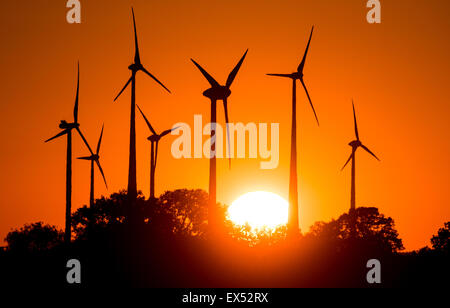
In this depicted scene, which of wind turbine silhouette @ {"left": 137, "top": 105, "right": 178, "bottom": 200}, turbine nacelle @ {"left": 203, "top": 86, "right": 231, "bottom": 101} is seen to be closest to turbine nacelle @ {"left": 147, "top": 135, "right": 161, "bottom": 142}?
wind turbine silhouette @ {"left": 137, "top": 105, "right": 178, "bottom": 200}

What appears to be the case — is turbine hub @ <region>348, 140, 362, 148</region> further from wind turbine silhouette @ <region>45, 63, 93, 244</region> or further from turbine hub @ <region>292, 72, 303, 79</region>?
wind turbine silhouette @ <region>45, 63, 93, 244</region>

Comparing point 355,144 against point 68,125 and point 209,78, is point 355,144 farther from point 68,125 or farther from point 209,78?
point 209,78

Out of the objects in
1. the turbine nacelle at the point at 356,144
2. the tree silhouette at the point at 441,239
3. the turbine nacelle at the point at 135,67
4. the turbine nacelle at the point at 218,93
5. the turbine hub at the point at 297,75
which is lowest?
the tree silhouette at the point at 441,239

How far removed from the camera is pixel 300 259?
103 meters

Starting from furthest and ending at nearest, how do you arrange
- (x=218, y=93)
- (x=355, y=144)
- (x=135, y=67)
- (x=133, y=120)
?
(x=355, y=144) < (x=135, y=67) < (x=133, y=120) < (x=218, y=93)

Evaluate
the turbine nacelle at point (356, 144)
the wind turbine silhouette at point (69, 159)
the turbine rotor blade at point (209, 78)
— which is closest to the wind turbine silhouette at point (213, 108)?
the turbine rotor blade at point (209, 78)

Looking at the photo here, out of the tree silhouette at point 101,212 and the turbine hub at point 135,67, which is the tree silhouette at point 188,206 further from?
the turbine hub at point 135,67

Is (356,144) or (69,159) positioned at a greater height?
(356,144)

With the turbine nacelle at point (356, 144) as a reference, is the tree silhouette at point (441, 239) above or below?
below

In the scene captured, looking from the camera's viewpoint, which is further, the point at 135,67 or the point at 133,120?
the point at 135,67

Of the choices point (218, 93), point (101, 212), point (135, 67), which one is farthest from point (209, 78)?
point (101, 212)
